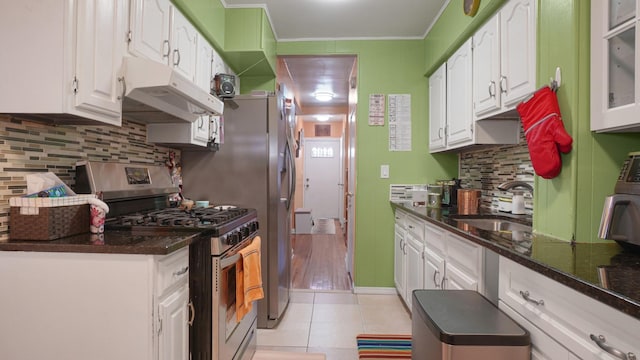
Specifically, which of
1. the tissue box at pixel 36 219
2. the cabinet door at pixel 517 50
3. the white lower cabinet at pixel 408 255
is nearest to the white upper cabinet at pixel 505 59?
the cabinet door at pixel 517 50

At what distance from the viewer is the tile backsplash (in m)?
2.01

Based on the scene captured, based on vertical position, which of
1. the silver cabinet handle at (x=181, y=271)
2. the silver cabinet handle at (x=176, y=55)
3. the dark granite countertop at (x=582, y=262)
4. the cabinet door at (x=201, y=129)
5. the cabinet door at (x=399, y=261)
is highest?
the silver cabinet handle at (x=176, y=55)

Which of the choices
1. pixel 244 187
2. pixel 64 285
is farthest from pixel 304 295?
pixel 64 285

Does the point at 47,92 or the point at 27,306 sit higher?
the point at 47,92

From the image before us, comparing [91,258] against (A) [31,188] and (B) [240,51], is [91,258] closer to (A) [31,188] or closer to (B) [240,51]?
(A) [31,188]

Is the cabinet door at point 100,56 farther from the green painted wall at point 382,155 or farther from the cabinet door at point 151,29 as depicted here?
the green painted wall at point 382,155

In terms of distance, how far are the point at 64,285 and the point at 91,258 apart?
0.14 m

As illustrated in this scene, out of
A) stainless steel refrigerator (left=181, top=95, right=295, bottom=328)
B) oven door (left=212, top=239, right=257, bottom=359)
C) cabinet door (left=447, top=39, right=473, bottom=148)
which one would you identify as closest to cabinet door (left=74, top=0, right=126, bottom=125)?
oven door (left=212, top=239, right=257, bottom=359)

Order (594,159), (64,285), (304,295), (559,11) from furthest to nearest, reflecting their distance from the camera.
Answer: (304,295)
(559,11)
(594,159)
(64,285)

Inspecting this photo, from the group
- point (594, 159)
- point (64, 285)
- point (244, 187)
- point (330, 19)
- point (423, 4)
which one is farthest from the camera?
point (330, 19)

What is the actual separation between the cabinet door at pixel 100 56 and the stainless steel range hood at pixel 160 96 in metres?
0.06

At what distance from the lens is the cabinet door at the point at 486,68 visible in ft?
6.02

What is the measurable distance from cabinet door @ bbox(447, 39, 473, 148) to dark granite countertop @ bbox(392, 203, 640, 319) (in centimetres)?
105

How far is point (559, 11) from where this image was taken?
1299mm
